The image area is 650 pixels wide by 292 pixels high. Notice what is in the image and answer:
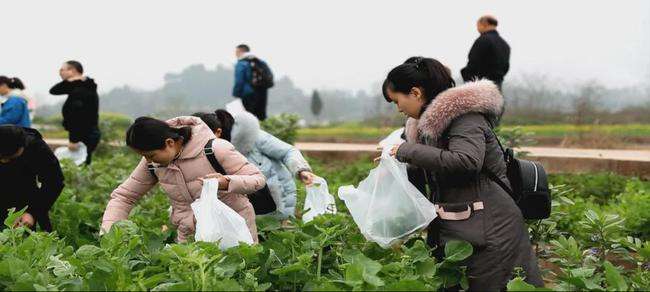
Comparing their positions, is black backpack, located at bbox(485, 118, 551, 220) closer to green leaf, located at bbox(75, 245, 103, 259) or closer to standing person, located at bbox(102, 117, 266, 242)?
standing person, located at bbox(102, 117, 266, 242)

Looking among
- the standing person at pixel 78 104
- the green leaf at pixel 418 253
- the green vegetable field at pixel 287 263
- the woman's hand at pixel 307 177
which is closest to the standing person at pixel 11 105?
the standing person at pixel 78 104

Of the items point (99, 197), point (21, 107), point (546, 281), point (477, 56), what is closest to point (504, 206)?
point (546, 281)

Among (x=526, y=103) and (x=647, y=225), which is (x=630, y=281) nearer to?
(x=647, y=225)

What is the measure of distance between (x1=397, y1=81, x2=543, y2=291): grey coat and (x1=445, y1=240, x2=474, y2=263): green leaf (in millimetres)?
112

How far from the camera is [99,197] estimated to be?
5.50 m

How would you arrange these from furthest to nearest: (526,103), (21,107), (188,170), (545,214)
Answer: (526,103) < (21,107) < (188,170) < (545,214)

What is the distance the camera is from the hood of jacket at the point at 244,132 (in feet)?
12.4

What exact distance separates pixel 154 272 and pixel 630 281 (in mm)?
1571

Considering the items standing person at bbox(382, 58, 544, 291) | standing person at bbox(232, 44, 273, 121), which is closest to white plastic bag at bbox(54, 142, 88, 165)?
standing person at bbox(232, 44, 273, 121)

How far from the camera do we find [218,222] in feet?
8.80

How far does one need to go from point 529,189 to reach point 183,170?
1407mm

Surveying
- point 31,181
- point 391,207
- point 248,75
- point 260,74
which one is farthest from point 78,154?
point 391,207

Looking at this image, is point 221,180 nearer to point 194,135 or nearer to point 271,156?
point 194,135

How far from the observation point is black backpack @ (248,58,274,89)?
8.74 meters
